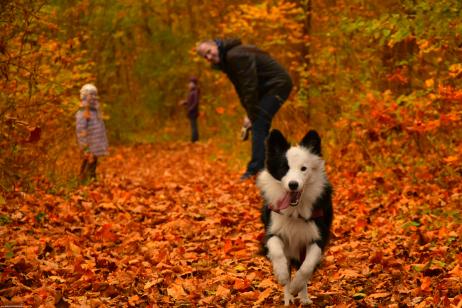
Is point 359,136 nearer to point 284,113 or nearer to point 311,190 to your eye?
point 284,113

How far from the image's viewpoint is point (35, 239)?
5754 millimetres

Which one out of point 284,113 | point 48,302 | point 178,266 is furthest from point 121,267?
point 284,113

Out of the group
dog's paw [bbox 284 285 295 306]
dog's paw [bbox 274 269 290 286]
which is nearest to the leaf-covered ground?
dog's paw [bbox 284 285 295 306]

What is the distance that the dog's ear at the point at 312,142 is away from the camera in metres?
4.03

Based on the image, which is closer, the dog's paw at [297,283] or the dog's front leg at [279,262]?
the dog's paw at [297,283]

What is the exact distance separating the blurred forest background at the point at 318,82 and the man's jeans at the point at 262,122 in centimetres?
110

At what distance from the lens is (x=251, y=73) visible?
350 inches

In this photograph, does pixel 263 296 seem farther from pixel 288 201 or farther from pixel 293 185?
pixel 293 185

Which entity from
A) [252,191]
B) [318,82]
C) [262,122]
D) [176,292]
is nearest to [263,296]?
[176,292]

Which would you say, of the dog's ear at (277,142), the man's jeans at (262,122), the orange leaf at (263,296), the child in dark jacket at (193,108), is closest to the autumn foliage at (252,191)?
the orange leaf at (263,296)

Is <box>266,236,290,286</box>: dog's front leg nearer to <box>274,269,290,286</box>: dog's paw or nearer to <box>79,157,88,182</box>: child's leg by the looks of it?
<box>274,269,290,286</box>: dog's paw

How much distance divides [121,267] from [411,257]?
2532mm

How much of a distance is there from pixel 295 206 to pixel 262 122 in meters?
5.23

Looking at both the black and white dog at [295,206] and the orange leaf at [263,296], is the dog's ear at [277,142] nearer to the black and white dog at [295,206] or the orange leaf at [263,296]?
the black and white dog at [295,206]
